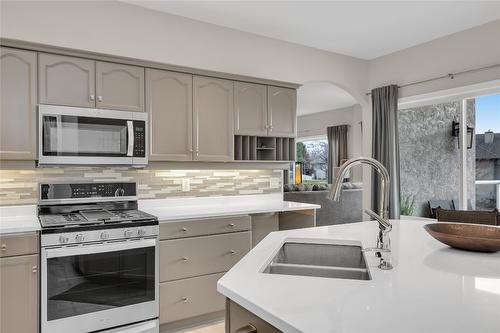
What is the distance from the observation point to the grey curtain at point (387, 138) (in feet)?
13.7

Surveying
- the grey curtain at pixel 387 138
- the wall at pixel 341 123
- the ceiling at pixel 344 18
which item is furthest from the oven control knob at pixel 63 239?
the wall at pixel 341 123

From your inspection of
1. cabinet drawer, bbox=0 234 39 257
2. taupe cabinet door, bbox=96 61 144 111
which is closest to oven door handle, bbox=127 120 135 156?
taupe cabinet door, bbox=96 61 144 111

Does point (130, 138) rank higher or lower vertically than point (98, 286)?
higher

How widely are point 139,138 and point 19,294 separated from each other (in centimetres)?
135

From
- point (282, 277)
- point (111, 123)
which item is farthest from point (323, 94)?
point (282, 277)

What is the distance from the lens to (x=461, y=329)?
2.59 feet

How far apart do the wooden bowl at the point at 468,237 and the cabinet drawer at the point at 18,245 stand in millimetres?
2260

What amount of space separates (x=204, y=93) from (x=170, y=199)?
3.37 feet

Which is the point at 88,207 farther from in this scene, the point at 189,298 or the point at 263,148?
the point at 263,148

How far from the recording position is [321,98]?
7.31 meters

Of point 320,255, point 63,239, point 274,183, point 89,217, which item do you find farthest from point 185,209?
point 320,255

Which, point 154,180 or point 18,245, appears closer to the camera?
point 18,245

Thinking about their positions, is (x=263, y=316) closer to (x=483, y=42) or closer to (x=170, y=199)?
(x=170, y=199)

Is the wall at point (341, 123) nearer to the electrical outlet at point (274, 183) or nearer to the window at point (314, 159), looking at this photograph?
the window at point (314, 159)
